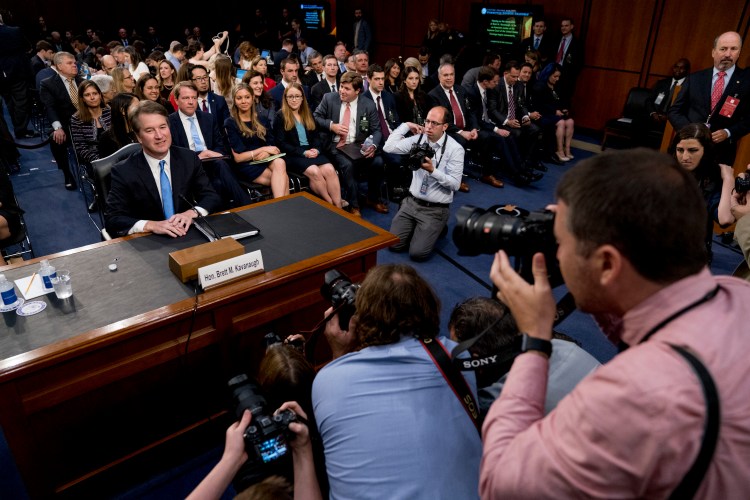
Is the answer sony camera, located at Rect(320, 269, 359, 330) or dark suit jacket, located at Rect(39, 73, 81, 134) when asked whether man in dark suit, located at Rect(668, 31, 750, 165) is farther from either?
dark suit jacket, located at Rect(39, 73, 81, 134)

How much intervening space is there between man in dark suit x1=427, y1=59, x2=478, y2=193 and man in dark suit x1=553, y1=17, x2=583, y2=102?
2.28m

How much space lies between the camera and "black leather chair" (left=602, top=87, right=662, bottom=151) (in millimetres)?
6094

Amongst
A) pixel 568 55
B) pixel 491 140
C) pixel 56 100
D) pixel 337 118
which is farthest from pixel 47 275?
pixel 568 55

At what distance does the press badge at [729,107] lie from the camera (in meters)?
4.00

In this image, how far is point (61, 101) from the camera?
16.9 feet

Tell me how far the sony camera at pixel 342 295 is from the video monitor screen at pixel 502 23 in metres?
7.32

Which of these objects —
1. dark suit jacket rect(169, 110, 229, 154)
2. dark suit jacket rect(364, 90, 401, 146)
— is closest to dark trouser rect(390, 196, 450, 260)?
dark suit jacket rect(364, 90, 401, 146)

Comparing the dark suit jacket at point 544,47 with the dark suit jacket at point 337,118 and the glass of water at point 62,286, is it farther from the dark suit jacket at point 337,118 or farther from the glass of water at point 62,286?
the glass of water at point 62,286

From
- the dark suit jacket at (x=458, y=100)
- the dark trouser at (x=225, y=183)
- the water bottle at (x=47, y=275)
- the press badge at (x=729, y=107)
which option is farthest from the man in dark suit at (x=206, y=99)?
the press badge at (x=729, y=107)

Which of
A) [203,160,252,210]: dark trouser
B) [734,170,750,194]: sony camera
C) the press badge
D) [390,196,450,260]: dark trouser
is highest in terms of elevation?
the press badge

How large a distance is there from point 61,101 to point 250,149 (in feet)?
8.47

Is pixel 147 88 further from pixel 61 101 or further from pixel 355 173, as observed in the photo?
pixel 355 173

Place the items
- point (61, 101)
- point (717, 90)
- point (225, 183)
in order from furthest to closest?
1. point (61, 101)
2. point (717, 90)
3. point (225, 183)

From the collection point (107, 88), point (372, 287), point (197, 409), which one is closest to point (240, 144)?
point (107, 88)
